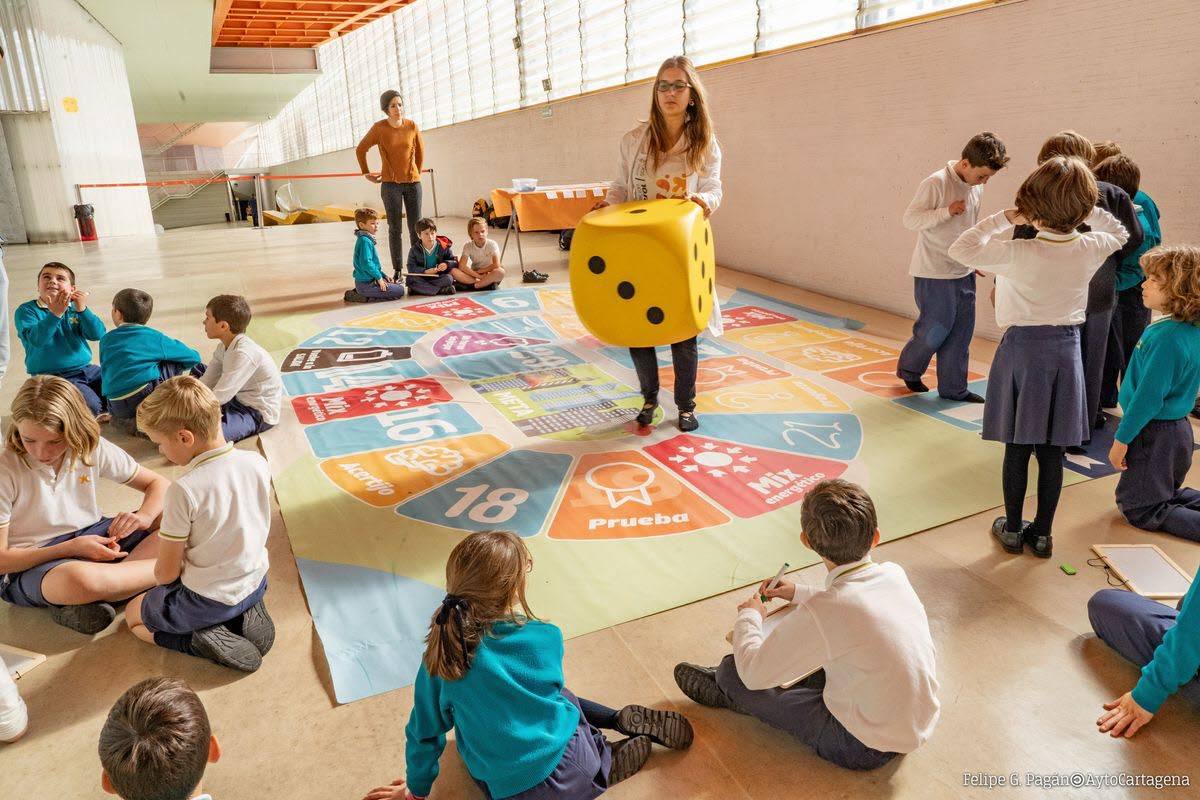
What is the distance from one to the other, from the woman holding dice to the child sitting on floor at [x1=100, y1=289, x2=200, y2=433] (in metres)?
2.64

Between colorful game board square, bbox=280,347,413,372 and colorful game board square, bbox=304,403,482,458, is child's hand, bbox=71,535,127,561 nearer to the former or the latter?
colorful game board square, bbox=304,403,482,458

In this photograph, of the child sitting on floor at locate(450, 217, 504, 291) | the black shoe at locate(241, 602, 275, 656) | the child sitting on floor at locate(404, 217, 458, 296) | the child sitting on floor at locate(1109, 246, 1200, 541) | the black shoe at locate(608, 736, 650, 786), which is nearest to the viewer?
the black shoe at locate(608, 736, 650, 786)

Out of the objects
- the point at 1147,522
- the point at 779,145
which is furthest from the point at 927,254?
the point at 779,145

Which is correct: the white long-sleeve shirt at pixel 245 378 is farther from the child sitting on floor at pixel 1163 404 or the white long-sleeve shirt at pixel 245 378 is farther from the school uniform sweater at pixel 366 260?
the child sitting on floor at pixel 1163 404

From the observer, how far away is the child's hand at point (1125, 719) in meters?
2.11

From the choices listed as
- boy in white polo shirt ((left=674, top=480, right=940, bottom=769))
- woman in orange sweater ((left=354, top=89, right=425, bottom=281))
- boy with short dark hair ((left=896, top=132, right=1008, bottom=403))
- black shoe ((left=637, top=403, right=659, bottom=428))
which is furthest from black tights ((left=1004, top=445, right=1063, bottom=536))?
woman in orange sweater ((left=354, top=89, right=425, bottom=281))

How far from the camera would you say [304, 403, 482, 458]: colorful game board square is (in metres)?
4.22

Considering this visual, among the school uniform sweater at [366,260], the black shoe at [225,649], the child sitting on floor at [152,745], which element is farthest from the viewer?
the school uniform sweater at [366,260]

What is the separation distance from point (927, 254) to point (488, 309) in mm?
4030

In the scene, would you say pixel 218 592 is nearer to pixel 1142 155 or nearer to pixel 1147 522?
pixel 1147 522

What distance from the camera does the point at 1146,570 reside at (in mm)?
2861

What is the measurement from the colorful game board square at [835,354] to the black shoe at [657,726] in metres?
3.61

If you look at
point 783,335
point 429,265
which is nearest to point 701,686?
point 783,335

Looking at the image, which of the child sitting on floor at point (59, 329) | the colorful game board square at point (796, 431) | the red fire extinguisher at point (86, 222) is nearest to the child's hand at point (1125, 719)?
the colorful game board square at point (796, 431)
